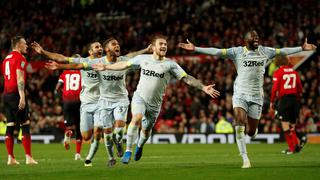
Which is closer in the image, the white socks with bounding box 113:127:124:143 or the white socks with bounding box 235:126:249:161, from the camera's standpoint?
the white socks with bounding box 235:126:249:161

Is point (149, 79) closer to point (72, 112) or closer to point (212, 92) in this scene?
point (212, 92)

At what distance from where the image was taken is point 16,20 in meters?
43.7

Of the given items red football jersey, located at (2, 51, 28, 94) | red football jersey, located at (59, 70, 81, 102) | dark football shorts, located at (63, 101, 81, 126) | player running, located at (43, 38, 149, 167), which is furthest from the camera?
dark football shorts, located at (63, 101, 81, 126)

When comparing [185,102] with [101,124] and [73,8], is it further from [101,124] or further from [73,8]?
[101,124]

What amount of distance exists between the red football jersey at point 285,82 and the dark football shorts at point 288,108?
0.15 meters

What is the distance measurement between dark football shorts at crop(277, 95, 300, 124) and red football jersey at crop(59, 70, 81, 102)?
5.92 meters

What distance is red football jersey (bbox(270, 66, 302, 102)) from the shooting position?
A: 22.4 m

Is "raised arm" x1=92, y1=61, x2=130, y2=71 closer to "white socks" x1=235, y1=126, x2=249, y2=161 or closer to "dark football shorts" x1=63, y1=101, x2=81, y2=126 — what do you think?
"white socks" x1=235, y1=126, x2=249, y2=161

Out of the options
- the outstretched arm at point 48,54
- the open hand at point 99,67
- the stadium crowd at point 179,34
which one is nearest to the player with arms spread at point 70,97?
the outstretched arm at point 48,54

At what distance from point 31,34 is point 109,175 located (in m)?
29.3

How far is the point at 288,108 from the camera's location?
884 inches

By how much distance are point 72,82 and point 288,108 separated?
6.29 metres

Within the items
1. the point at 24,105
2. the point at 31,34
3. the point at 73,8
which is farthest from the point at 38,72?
the point at 24,105

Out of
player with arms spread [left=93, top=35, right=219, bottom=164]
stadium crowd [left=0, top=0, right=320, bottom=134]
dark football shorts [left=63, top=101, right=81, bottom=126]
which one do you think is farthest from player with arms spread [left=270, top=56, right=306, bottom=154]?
player with arms spread [left=93, top=35, right=219, bottom=164]
